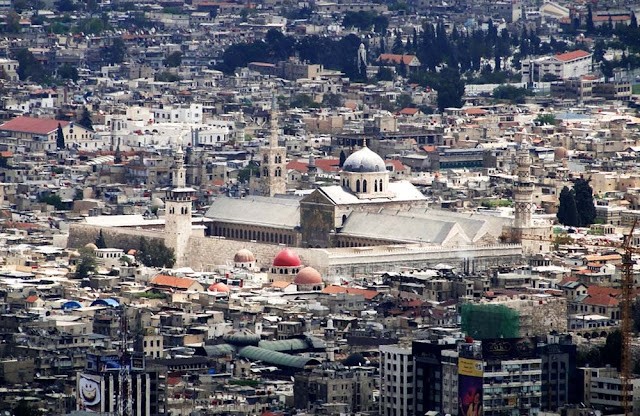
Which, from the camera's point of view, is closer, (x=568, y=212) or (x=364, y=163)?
(x=364, y=163)

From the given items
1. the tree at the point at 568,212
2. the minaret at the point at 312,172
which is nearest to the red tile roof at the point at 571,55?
the minaret at the point at 312,172

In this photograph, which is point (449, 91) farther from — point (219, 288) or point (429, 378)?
point (429, 378)

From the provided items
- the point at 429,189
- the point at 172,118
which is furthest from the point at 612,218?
the point at 172,118

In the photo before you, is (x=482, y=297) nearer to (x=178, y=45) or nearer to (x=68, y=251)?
(x=68, y=251)

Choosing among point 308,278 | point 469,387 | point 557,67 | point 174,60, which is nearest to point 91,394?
point 469,387

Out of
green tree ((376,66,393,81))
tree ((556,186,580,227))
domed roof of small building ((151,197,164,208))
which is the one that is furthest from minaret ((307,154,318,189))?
green tree ((376,66,393,81))

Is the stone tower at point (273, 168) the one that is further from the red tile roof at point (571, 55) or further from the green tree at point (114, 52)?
the green tree at point (114, 52)

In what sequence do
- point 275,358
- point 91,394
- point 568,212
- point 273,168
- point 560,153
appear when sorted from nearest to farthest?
1. point 91,394
2. point 275,358
3. point 568,212
4. point 273,168
5. point 560,153
